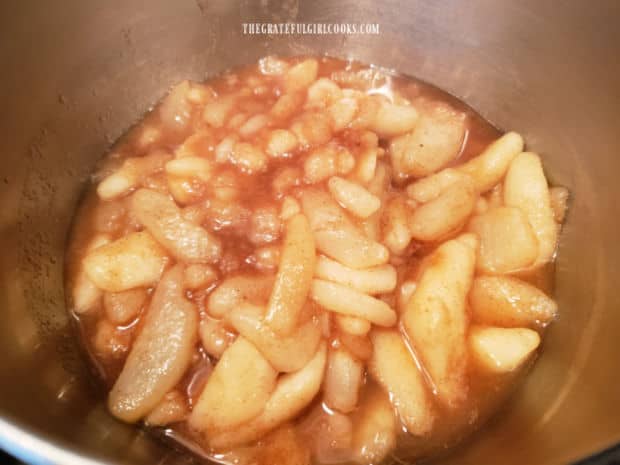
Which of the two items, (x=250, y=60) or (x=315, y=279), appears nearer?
(x=315, y=279)

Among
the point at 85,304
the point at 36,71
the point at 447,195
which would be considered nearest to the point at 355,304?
the point at 447,195

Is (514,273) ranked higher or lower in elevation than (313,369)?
higher

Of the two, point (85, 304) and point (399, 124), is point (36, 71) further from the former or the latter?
point (399, 124)

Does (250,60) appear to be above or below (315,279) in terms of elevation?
above
